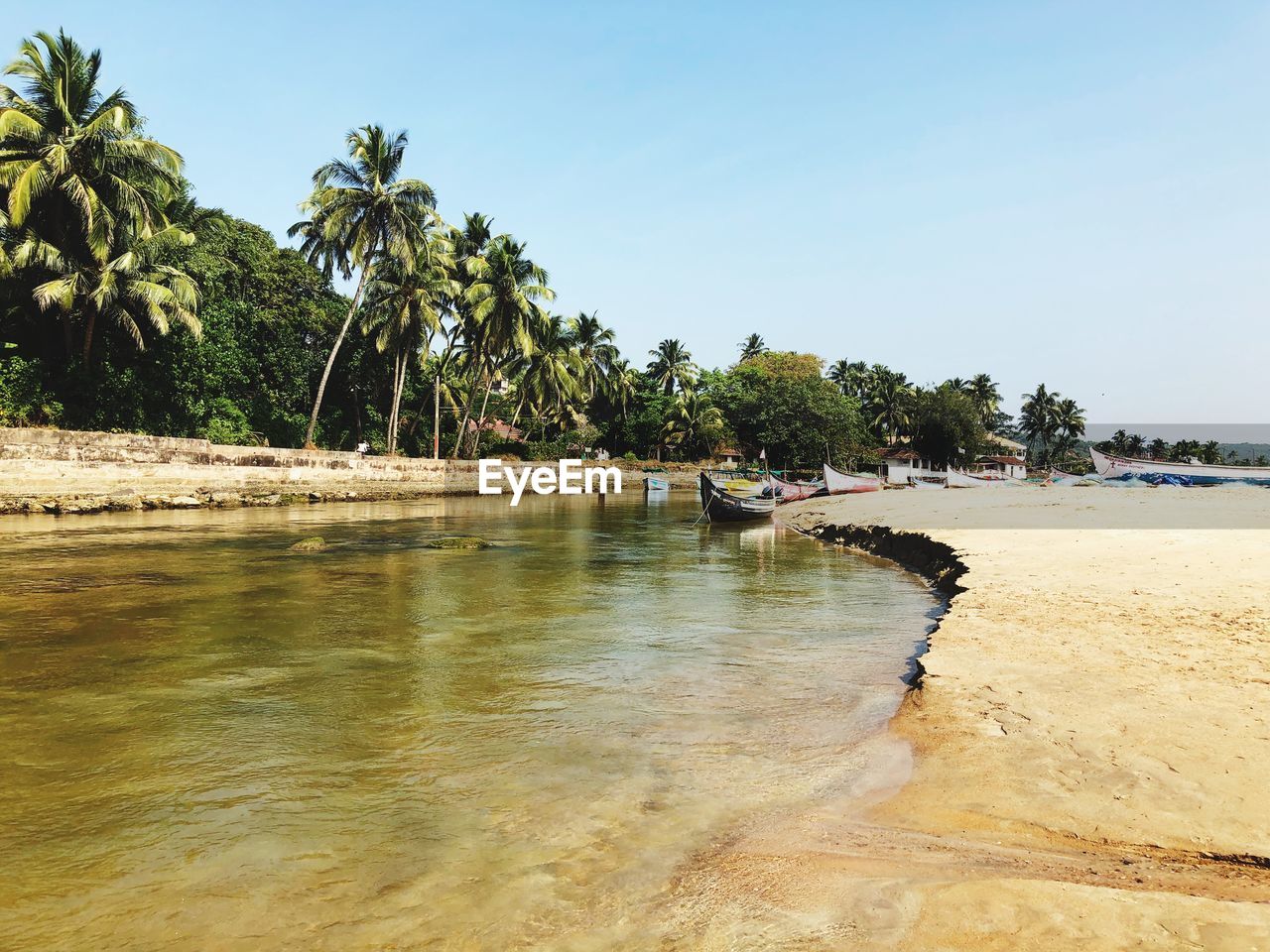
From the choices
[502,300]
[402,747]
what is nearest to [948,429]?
[502,300]

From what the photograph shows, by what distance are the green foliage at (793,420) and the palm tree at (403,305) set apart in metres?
29.1

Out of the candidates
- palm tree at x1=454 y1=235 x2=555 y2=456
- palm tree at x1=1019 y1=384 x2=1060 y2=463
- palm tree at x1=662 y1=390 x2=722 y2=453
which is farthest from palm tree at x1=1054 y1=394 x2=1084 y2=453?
palm tree at x1=454 y1=235 x2=555 y2=456

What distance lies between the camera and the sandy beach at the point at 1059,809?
8.59ft

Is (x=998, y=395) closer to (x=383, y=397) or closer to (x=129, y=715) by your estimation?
(x=383, y=397)

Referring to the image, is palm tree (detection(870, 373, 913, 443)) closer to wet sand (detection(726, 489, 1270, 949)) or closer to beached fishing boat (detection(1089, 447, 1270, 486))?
beached fishing boat (detection(1089, 447, 1270, 486))

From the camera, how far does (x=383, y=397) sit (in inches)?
1791

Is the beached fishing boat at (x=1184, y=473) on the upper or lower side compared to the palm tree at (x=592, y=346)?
lower

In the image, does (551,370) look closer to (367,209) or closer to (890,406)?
(367,209)

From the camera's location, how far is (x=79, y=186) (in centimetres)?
2308

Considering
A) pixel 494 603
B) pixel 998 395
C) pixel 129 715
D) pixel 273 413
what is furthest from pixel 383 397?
pixel 998 395

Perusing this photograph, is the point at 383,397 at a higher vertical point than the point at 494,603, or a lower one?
higher

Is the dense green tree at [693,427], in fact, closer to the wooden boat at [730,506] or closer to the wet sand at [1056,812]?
the wooden boat at [730,506]

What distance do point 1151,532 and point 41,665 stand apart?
56.1 feet

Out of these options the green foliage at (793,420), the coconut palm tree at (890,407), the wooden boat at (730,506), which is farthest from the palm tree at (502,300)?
the coconut palm tree at (890,407)
